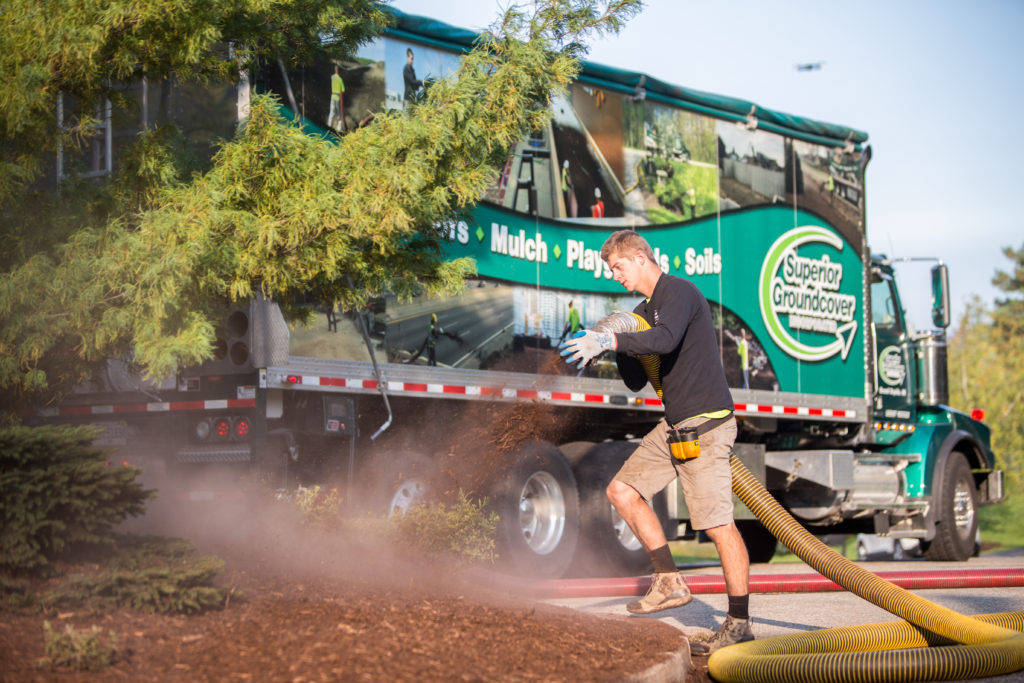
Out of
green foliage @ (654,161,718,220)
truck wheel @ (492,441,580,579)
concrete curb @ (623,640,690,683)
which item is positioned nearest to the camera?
concrete curb @ (623,640,690,683)

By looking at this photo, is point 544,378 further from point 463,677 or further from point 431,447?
point 463,677

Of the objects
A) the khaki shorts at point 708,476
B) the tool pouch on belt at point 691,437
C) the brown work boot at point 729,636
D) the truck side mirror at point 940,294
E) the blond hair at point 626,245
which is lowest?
Answer: the brown work boot at point 729,636

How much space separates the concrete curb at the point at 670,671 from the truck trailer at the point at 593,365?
3067mm

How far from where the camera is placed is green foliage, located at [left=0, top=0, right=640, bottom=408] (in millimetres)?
5211

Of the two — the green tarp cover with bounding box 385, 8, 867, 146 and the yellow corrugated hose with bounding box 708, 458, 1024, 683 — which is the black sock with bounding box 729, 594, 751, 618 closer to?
the yellow corrugated hose with bounding box 708, 458, 1024, 683

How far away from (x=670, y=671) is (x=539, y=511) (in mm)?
4611

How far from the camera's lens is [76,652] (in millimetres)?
3600

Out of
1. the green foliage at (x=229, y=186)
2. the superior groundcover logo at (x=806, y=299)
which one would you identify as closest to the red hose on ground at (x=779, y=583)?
the green foliage at (x=229, y=186)

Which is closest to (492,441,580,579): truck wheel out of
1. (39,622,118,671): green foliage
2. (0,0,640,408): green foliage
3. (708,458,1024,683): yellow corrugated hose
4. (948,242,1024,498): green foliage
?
(0,0,640,408): green foliage

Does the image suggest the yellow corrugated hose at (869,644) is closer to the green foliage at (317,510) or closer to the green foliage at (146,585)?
the green foliage at (146,585)

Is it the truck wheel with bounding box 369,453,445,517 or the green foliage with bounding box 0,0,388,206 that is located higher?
the green foliage with bounding box 0,0,388,206

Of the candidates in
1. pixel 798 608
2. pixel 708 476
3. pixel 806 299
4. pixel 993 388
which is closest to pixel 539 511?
pixel 798 608

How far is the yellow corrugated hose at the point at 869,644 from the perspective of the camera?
4.64 m

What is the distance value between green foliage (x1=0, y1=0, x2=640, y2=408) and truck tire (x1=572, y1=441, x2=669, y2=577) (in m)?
3.46
